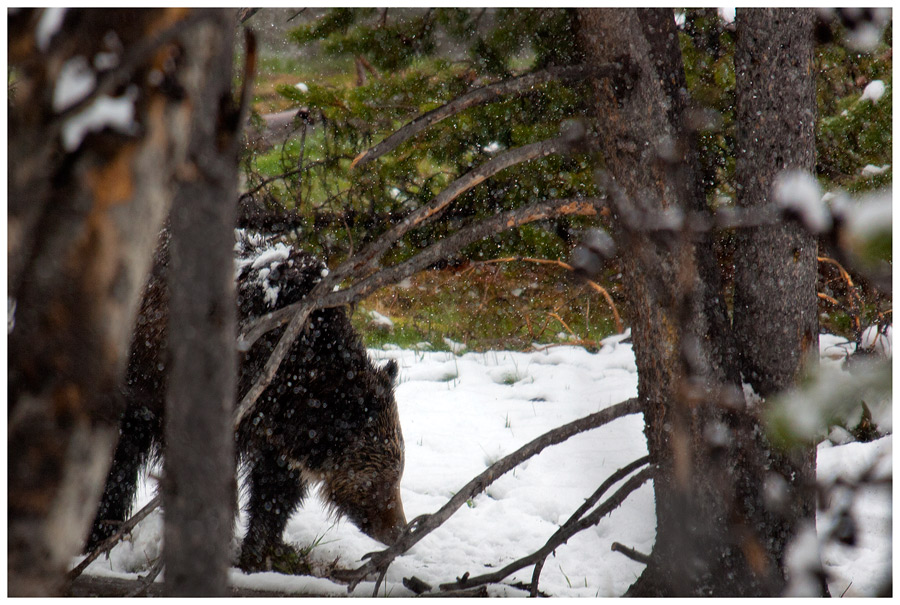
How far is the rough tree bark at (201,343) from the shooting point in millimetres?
790

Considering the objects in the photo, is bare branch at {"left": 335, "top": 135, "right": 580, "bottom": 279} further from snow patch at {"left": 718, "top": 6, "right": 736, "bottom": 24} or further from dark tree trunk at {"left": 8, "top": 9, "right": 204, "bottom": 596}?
snow patch at {"left": 718, "top": 6, "right": 736, "bottom": 24}

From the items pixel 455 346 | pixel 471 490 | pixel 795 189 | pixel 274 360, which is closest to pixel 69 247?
pixel 274 360

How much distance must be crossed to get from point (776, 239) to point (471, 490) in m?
1.42

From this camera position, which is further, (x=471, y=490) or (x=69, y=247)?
(x=471, y=490)

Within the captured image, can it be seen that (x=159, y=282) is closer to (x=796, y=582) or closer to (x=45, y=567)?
(x=45, y=567)

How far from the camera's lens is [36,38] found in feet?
2.32

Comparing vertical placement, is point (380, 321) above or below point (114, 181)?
above

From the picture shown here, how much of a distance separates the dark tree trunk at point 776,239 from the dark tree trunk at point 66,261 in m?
1.97

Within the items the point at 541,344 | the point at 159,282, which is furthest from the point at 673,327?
the point at 541,344

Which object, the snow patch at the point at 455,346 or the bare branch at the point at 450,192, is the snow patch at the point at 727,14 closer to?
the bare branch at the point at 450,192

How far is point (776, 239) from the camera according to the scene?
84.1 inches

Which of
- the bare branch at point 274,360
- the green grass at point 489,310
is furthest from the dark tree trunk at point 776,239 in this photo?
the green grass at point 489,310

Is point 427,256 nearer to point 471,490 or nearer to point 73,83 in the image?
point 471,490

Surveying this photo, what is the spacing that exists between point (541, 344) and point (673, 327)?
422cm
